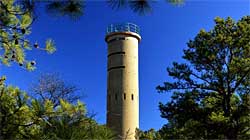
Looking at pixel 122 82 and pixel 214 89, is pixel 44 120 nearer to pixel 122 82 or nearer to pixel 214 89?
pixel 214 89

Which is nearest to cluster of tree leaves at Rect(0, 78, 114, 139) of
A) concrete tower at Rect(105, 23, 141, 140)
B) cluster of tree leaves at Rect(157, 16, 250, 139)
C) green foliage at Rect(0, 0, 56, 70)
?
green foliage at Rect(0, 0, 56, 70)

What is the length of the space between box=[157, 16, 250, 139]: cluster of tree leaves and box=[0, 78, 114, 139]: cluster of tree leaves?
7474 millimetres

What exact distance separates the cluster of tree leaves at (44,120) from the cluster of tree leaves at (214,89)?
747 centimetres

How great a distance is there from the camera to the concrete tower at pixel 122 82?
62.7 ft

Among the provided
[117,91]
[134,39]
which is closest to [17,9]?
[117,91]

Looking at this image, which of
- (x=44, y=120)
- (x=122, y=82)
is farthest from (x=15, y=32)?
(x=122, y=82)

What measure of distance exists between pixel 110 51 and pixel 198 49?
8.81 meters

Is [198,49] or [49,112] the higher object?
[198,49]

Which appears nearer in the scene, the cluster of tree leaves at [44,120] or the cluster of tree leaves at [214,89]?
the cluster of tree leaves at [44,120]

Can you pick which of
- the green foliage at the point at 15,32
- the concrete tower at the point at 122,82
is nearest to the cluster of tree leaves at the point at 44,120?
the green foliage at the point at 15,32

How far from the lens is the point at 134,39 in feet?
69.1

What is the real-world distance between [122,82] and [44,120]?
1626cm

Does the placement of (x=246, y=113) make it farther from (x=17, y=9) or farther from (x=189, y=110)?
(x=17, y=9)

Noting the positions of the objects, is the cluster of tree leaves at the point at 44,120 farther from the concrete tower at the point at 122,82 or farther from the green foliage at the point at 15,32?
the concrete tower at the point at 122,82
